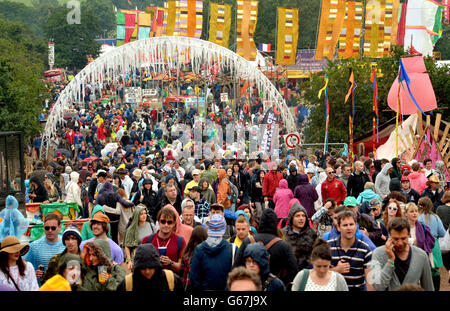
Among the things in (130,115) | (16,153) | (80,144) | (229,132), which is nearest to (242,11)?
(130,115)

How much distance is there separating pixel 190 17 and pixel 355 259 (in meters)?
40.1

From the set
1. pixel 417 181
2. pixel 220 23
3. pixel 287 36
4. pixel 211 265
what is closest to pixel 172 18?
pixel 220 23

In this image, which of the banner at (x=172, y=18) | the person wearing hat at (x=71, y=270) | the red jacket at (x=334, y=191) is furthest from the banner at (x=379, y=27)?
the person wearing hat at (x=71, y=270)

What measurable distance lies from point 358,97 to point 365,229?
22.3 meters

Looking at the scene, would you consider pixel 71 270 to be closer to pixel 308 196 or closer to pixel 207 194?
pixel 207 194

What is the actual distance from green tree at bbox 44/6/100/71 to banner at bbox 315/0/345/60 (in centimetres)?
5151

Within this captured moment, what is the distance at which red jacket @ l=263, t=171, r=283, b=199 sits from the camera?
602 inches

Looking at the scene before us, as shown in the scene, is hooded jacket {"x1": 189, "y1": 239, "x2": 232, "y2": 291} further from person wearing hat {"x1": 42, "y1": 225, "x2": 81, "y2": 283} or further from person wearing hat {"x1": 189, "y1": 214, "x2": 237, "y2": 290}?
person wearing hat {"x1": 42, "y1": 225, "x2": 81, "y2": 283}

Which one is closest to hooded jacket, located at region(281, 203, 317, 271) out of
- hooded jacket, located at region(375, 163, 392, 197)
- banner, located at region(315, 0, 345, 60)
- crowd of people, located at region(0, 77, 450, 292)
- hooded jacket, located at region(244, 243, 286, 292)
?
crowd of people, located at region(0, 77, 450, 292)

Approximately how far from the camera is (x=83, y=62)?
92.4 meters

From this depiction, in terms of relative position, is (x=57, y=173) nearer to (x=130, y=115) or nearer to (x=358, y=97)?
(x=358, y=97)

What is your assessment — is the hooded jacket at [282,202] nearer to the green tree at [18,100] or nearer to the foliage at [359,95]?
the foliage at [359,95]

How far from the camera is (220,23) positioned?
45781 millimetres

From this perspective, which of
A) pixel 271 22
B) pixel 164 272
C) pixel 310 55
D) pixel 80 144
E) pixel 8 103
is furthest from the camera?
pixel 271 22
